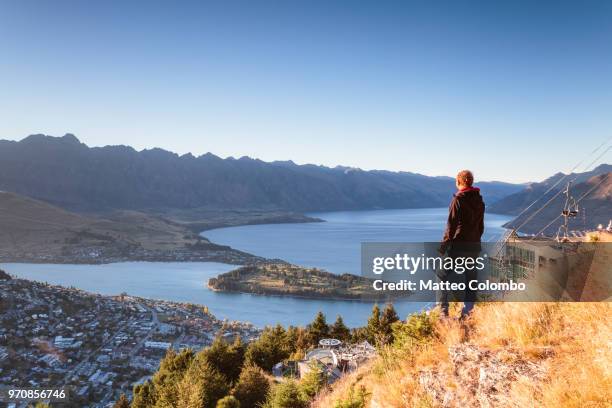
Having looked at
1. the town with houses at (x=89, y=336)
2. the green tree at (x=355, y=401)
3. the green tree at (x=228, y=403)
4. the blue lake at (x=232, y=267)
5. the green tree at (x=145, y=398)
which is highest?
the green tree at (x=355, y=401)

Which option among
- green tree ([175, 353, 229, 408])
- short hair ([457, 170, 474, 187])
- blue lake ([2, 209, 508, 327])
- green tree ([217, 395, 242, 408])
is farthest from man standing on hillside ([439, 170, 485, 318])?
blue lake ([2, 209, 508, 327])

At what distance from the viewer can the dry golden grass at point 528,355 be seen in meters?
4.10

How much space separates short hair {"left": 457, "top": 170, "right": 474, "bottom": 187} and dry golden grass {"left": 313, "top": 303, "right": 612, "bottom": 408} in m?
1.99

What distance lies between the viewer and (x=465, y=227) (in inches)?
257

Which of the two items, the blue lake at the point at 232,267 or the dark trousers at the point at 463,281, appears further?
the blue lake at the point at 232,267

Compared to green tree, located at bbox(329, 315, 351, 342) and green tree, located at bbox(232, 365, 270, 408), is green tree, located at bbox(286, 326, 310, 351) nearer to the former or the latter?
green tree, located at bbox(329, 315, 351, 342)

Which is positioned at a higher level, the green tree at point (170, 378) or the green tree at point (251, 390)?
the green tree at point (251, 390)

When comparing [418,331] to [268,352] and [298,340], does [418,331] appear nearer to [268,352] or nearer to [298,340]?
[268,352]

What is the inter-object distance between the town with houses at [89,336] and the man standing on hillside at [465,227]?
35.0 meters

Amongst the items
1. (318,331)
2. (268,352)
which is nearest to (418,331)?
(268,352)

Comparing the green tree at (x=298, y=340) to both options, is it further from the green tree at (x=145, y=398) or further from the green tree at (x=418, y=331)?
the green tree at (x=418, y=331)

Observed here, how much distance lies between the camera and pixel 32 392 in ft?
120

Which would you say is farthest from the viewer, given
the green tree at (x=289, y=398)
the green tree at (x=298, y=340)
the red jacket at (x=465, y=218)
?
the green tree at (x=298, y=340)

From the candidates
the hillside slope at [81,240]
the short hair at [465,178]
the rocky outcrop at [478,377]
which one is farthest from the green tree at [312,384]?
the hillside slope at [81,240]
